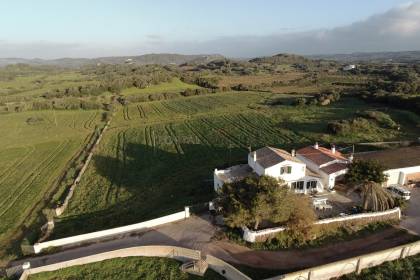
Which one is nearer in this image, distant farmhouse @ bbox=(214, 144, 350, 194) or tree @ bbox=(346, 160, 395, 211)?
tree @ bbox=(346, 160, 395, 211)

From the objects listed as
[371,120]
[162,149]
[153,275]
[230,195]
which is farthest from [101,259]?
[371,120]

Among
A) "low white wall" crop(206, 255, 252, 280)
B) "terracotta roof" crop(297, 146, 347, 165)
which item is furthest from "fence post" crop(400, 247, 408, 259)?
"terracotta roof" crop(297, 146, 347, 165)

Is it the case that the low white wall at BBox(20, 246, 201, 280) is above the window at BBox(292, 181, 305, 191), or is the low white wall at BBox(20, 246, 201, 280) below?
below

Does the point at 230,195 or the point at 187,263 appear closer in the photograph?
the point at 187,263

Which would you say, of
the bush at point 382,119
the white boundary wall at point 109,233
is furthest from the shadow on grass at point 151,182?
the bush at point 382,119

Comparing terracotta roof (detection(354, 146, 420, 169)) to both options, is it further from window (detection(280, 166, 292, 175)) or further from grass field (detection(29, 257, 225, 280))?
grass field (detection(29, 257, 225, 280))

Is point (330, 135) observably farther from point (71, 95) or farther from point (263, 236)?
point (71, 95)

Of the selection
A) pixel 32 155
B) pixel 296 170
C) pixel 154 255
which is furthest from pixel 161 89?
pixel 154 255

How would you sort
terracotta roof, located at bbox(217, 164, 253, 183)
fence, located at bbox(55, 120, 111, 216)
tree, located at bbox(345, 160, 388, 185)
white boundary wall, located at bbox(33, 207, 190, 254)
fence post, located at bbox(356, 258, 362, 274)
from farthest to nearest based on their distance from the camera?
terracotta roof, located at bbox(217, 164, 253, 183), fence, located at bbox(55, 120, 111, 216), tree, located at bbox(345, 160, 388, 185), white boundary wall, located at bbox(33, 207, 190, 254), fence post, located at bbox(356, 258, 362, 274)
